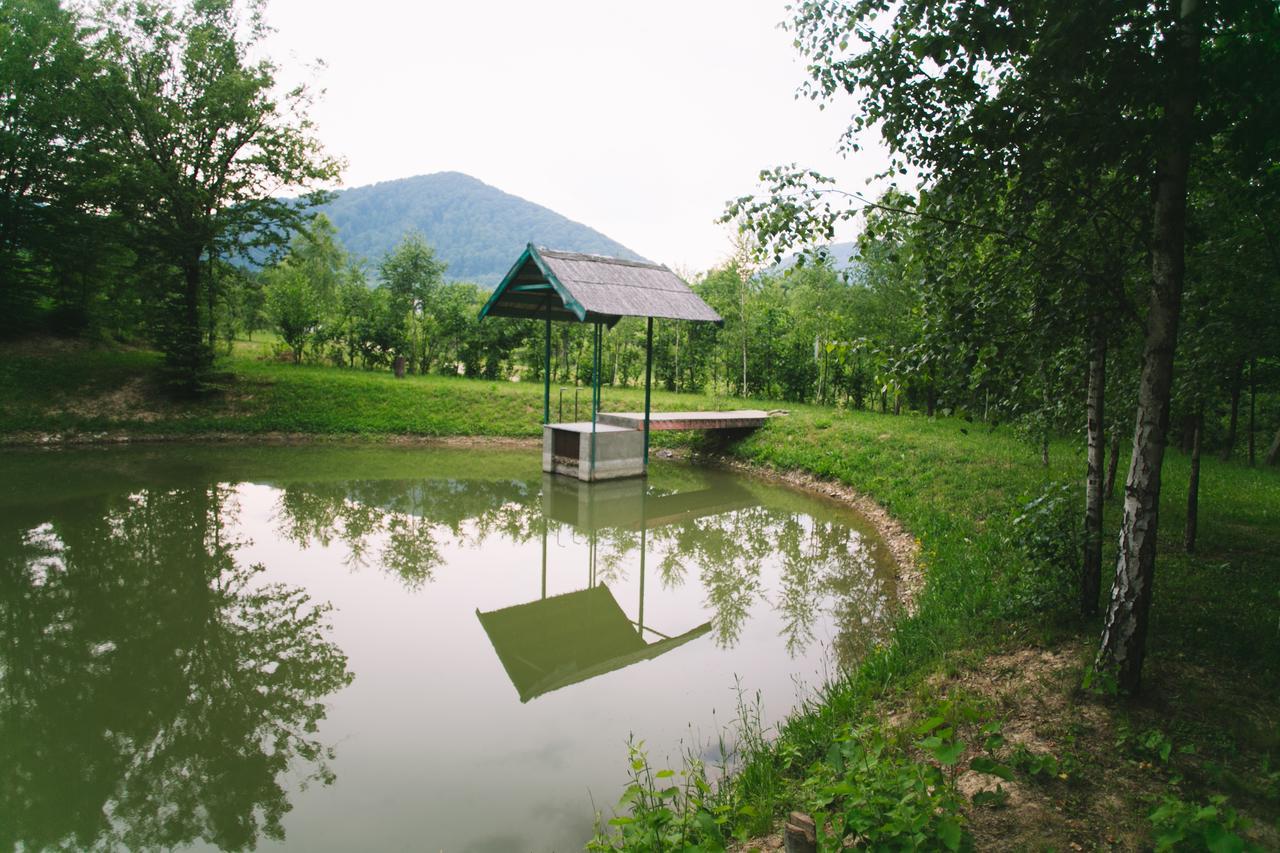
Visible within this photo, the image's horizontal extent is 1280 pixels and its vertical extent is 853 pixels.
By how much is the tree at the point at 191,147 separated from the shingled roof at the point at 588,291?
9091 millimetres

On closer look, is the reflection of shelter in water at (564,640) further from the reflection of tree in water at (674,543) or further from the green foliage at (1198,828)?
the green foliage at (1198,828)

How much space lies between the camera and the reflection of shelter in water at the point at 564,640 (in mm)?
6273

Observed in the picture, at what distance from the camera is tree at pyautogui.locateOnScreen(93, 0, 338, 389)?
61.6 ft

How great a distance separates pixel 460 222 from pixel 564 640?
170 meters

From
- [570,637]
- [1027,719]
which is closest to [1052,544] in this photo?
[1027,719]

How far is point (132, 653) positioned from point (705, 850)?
587 cm

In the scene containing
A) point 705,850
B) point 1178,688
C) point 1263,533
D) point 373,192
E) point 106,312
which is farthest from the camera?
point 373,192

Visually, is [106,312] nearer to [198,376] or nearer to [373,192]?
[198,376]

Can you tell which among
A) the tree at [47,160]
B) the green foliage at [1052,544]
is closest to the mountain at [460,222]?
the tree at [47,160]

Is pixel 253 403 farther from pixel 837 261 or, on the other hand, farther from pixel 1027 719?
pixel 1027 719

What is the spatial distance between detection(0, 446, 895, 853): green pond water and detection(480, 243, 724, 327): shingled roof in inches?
166

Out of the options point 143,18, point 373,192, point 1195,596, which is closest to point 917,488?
point 1195,596

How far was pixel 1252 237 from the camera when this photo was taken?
5.53 meters

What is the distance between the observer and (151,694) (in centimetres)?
564
